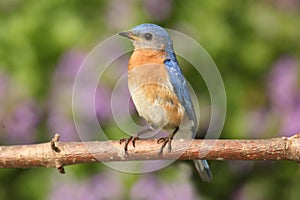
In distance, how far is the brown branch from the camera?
2600 millimetres

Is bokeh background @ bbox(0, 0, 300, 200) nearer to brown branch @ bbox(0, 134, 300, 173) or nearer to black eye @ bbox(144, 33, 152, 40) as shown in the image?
black eye @ bbox(144, 33, 152, 40)

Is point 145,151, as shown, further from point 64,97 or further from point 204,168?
point 64,97

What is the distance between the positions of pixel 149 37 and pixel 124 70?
46.8 inches

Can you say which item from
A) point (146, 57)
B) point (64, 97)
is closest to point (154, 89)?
point (146, 57)

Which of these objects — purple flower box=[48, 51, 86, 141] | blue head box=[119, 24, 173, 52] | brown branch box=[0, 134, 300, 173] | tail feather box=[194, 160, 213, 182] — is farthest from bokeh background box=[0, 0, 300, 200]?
brown branch box=[0, 134, 300, 173]

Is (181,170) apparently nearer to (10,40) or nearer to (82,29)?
(82,29)

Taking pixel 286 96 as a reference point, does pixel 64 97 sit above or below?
above

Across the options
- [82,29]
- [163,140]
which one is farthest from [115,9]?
[163,140]

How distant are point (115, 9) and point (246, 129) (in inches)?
39.4

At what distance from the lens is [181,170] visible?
4285 millimetres

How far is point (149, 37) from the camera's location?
9.72ft

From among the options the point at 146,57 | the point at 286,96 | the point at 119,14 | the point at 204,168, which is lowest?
the point at 204,168

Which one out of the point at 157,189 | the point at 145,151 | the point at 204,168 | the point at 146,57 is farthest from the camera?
the point at 157,189

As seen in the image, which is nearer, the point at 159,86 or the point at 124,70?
the point at 159,86
